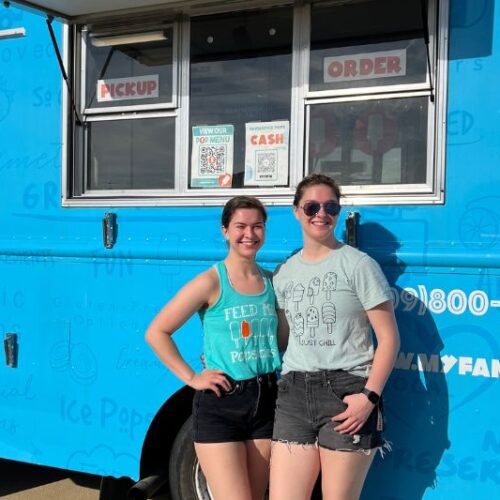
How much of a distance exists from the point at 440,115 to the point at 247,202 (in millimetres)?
951

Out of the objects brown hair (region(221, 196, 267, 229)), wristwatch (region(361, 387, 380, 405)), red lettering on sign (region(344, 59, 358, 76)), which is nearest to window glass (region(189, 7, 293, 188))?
red lettering on sign (region(344, 59, 358, 76))

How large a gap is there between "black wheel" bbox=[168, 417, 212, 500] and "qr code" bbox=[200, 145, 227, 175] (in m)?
1.25

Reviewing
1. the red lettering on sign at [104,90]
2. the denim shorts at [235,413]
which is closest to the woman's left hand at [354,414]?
the denim shorts at [235,413]

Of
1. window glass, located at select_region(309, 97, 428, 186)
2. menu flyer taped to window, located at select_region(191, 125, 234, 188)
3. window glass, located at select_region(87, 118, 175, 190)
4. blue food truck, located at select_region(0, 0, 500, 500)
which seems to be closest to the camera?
blue food truck, located at select_region(0, 0, 500, 500)

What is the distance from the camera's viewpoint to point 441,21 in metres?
2.95

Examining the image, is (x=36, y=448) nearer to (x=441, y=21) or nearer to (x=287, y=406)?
(x=287, y=406)

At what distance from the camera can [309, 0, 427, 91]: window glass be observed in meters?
3.09

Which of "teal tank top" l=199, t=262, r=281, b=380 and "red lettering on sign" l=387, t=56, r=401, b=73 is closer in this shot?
"teal tank top" l=199, t=262, r=281, b=380

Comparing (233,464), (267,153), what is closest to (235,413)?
(233,464)

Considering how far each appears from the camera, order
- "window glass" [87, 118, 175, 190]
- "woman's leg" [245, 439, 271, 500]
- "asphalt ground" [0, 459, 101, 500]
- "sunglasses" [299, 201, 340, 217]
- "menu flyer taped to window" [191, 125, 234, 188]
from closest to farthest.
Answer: "sunglasses" [299, 201, 340, 217] < "woman's leg" [245, 439, 271, 500] < "menu flyer taped to window" [191, 125, 234, 188] < "window glass" [87, 118, 175, 190] < "asphalt ground" [0, 459, 101, 500]

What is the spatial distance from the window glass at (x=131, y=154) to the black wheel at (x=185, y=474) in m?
1.28

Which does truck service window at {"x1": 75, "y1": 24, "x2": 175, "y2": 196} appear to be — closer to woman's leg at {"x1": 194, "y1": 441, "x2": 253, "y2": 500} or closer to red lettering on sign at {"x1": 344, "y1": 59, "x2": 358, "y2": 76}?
red lettering on sign at {"x1": 344, "y1": 59, "x2": 358, "y2": 76}

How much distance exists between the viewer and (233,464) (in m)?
2.65

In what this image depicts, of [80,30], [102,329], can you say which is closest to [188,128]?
[80,30]
